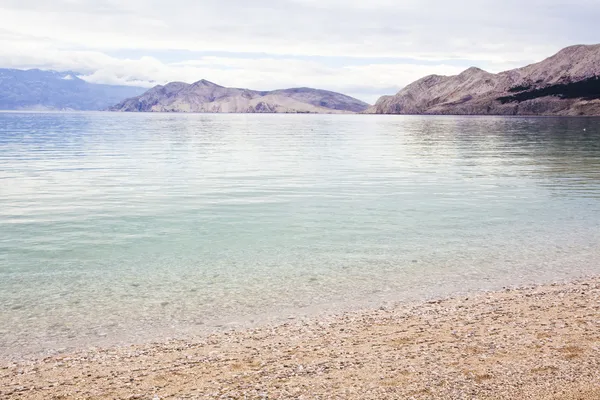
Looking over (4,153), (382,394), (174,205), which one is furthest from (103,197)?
(4,153)

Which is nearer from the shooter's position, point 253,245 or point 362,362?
point 362,362

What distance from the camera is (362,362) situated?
31.3ft

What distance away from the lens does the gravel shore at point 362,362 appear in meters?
8.49

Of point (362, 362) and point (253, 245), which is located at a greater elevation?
point (362, 362)

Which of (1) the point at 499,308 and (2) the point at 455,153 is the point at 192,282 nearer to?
(1) the point at 499,308

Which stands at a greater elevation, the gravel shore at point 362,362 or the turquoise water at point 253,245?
the gravel shore at point 362,362

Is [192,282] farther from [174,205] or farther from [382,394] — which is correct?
[174,205]

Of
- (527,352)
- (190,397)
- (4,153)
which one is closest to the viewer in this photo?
(190,397)

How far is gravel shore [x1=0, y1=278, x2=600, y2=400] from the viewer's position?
334 inches

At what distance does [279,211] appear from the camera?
25.8 metres

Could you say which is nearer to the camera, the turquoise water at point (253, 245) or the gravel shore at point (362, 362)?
the gravel shore at point (362, 362)

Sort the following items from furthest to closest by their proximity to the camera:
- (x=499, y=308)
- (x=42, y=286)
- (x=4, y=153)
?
1. (x=4, y=153)
2. (x=42, y=286)
3. (x=499, y=308)

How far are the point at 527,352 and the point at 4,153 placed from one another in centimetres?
5941

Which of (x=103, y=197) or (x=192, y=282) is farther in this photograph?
(x=103, y=197)
